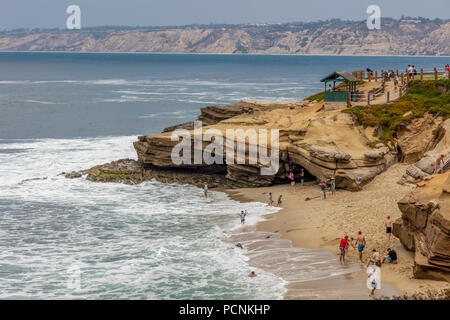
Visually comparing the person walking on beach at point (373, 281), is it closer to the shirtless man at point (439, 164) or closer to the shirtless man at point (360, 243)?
the shirtless man at point (360, 243)

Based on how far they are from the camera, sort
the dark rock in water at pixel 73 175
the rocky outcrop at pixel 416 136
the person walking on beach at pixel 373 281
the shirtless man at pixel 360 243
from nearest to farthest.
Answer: the person walking on beach at pixel 373 281
the shirtless man at pixel 360 243
the rocky outcrop at pixel 416 136
the dark rock in water at pixel 73 175

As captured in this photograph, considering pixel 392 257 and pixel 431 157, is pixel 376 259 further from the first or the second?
pixel 431 157

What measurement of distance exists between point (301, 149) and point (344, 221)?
822 cm

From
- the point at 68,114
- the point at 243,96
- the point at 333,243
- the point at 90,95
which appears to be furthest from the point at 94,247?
the point at 90,95

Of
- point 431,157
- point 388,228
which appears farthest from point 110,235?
point 431,157

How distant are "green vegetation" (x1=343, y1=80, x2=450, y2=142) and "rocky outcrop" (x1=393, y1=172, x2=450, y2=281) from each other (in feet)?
49.4

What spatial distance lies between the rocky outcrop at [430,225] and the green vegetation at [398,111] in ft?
49.4

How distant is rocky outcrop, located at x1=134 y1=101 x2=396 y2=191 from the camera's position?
32.4 metres

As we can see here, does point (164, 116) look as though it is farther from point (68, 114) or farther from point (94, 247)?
point (94, 247)

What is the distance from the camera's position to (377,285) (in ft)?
63.2

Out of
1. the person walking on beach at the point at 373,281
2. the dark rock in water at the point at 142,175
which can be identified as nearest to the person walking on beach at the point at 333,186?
the dark rock in water at the point at 142,175

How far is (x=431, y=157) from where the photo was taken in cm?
2933

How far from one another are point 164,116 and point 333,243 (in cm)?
5074

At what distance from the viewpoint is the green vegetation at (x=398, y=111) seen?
36.2 metres
